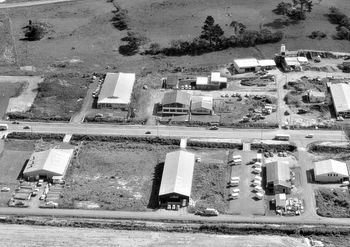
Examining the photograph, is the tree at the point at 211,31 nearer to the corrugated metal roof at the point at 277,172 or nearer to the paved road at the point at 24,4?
the paved road at the point at 24,4

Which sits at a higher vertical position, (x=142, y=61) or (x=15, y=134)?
(x=142, y=61)

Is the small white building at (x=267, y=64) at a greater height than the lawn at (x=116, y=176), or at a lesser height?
greater

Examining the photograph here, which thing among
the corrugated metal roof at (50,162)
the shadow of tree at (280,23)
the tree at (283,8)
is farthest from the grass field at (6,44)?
the tree at (283,8)

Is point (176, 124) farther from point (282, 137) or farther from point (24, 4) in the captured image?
point (24, 4)

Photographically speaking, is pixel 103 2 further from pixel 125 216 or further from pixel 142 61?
pixel 125 216

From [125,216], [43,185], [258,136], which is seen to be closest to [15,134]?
[43,185]
